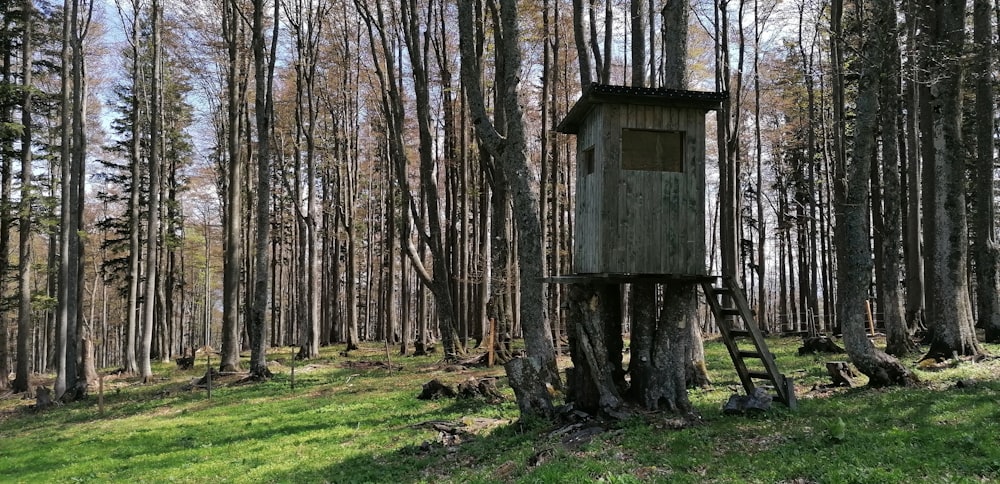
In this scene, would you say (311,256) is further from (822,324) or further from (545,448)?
(822,324)

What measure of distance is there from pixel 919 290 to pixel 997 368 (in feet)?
29.1

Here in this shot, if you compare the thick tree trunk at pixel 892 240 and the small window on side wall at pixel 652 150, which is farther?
the thick tree trunk at pixel 892 240

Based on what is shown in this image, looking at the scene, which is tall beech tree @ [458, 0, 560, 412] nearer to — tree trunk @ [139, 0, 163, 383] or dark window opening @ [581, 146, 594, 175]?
dark window opening @ [581, 146, 594, 175]

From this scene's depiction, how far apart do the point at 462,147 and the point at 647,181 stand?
14.5 meters

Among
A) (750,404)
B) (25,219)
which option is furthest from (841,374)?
(25,219)

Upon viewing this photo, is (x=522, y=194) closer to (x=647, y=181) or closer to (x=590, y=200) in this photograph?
(x=590, y=200)

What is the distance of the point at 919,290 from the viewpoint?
1858 cm

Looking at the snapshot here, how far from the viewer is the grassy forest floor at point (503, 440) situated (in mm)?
6207

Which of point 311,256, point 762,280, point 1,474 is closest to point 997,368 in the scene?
point 1,474

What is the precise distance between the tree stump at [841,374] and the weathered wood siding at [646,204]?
11.8 feet

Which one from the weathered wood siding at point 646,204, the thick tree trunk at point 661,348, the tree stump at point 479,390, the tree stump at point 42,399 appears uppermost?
the weathered wood siding at point 646,204

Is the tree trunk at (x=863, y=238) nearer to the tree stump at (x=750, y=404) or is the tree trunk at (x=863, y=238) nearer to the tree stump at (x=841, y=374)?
the tree stump at (x=841, y=374)

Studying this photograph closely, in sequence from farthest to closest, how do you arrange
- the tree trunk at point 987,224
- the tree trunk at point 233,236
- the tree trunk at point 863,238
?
the tree trunk at point 233,236 < the tree trunk at point 987,224 < the tree trunk at point 863,238

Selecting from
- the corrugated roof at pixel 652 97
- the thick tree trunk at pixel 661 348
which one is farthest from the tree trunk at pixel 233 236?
the corrugated roof at pixel 652 97
